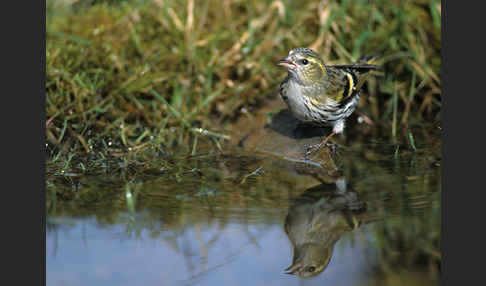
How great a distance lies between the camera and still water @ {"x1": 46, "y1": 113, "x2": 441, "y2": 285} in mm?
2795

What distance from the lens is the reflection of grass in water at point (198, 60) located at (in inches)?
201

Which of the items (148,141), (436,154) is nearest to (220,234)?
(148,141)

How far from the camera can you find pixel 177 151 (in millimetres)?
4773

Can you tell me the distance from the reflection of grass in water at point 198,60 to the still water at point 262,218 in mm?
894

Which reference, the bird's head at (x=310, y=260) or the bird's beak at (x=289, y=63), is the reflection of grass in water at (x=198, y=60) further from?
the bird's head at (x=310, y=260)

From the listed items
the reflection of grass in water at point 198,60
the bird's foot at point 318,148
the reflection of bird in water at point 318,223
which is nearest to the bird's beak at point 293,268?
the reflection of bird in water at point 318,223

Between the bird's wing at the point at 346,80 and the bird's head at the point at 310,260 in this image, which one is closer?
the bird's head at the point at 310,260

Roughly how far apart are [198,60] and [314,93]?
156 cm

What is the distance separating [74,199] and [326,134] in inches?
96.9

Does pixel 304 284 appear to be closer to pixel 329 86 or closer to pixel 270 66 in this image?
pixel 329 86

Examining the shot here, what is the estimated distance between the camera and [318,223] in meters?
3.31

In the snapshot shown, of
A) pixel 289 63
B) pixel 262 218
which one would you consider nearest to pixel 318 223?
pixel 262 218

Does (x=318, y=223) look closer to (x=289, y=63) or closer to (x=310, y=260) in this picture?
(x=310, y=260)

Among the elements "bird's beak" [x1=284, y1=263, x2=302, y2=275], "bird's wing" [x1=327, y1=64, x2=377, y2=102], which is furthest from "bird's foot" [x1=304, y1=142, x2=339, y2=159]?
"bird's beak" [x1=284, y1=263, x2=302, y2=275]
